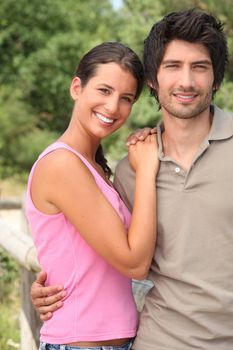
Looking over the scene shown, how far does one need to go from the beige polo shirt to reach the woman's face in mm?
317

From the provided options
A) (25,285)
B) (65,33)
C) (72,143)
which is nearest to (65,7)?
(65,33)

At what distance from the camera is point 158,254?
2.30m

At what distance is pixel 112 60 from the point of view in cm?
243

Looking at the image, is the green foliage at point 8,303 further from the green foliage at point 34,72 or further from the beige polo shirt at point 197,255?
the green foliage at point 34,72

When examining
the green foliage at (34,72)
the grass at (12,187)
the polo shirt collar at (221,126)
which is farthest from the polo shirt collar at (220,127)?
the green foliage at (34,72)

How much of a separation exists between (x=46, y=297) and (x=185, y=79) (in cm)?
88

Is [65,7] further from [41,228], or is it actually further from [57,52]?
[41,228]

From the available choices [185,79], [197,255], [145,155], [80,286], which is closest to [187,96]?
[185,79]

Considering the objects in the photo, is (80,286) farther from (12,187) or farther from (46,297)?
(12,187)

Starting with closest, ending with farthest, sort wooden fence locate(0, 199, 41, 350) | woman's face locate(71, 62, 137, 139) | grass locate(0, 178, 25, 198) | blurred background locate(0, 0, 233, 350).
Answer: woman's face locate(71, 62, 137, 139)
wooden fence locate(0, 199, 41, 350)
grass locate(0, 178, 25, 198)
blurred background locate(0, 0, 233, 350)

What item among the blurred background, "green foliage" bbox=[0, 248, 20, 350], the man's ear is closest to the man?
the man's ear

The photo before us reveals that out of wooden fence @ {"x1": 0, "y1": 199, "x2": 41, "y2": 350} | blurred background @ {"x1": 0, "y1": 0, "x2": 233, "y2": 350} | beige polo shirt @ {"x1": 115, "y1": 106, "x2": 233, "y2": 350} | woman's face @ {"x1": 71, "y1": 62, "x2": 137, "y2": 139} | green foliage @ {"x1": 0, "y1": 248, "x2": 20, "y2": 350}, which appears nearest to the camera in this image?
beige polo shirt @ {"x1": 115, "y1": 106, "x2": 233, "y2": 350}

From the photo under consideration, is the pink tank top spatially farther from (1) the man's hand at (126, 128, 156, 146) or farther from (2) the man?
(1) the man's hand at (126, 128, 156, 146)

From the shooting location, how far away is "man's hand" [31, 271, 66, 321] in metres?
2.32
